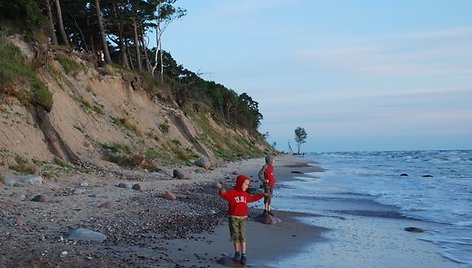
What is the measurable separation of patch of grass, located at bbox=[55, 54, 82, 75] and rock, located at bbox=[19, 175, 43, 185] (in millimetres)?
13236

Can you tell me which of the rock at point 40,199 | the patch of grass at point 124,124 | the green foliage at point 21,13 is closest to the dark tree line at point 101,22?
the green foliage at point 21,13

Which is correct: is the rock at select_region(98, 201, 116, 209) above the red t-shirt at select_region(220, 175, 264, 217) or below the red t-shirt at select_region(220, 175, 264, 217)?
below

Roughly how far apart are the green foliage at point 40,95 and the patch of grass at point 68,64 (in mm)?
6655

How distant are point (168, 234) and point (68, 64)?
1984 centimetres

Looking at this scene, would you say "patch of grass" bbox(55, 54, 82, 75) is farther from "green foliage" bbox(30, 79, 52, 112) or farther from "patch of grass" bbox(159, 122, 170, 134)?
"patch of grass" bbox(159, 122, 170, 134)

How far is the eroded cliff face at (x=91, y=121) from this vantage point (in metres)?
19.0

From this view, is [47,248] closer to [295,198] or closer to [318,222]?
[318,222]

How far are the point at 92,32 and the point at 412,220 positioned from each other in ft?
104

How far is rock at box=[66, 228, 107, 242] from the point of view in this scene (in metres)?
8.88

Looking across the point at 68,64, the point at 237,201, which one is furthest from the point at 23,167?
the point at 68,64

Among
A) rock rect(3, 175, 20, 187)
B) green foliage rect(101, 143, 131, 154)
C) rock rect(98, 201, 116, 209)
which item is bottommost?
rock rect(98, 201, 116, 209)

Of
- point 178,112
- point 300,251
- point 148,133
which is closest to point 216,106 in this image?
point 178,112

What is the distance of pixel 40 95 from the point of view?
66.6 feet

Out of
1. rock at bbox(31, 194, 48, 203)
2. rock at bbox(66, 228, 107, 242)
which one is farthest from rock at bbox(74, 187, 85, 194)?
rock at bbox(66, 228, 107, 242)
